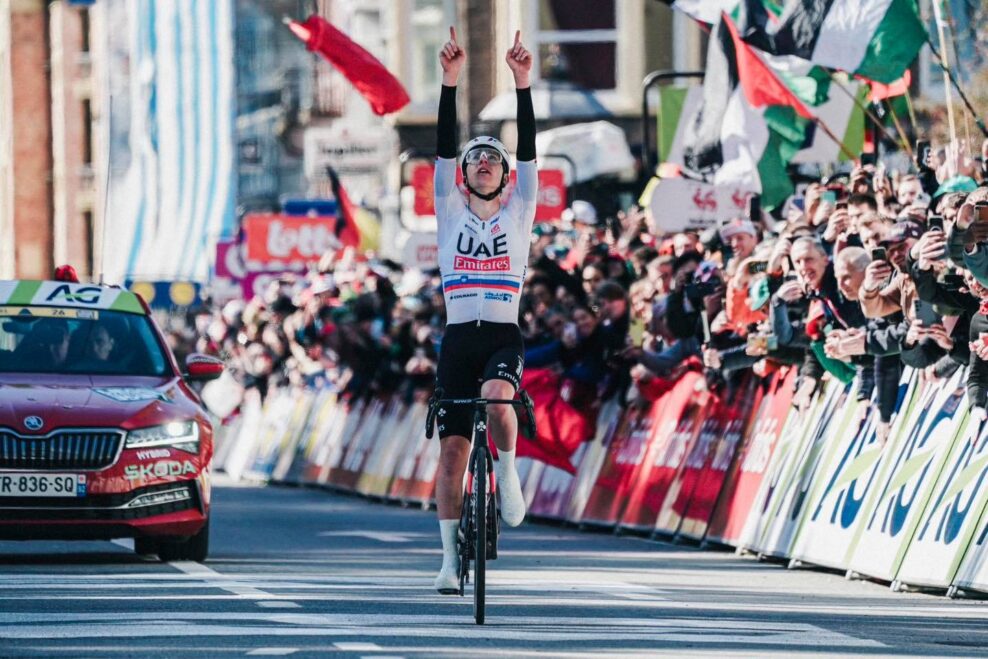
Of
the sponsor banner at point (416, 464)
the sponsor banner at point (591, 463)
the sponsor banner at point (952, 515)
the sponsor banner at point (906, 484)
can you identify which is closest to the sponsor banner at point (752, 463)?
the sponsor banner at point (906, 484)

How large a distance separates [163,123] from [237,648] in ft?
129

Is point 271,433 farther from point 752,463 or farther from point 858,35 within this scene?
point 858,35

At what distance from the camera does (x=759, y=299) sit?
17406mm

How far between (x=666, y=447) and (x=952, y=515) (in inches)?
235

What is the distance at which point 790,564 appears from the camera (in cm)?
1597

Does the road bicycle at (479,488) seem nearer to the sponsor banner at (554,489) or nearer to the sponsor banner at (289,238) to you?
the sponsor banner at (554,489)

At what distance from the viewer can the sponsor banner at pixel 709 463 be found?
1811 cm

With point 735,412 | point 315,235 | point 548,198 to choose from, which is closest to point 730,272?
point 735,412

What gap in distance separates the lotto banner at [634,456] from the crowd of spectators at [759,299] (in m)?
0.17

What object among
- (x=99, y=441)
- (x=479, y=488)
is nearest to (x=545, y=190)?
(x=99, y=441)

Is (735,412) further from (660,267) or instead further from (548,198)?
(548,198)

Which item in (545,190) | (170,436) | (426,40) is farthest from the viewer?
(426,40)

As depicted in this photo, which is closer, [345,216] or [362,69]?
[362,69]

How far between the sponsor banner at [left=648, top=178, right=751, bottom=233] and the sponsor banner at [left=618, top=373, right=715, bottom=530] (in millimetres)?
1867
